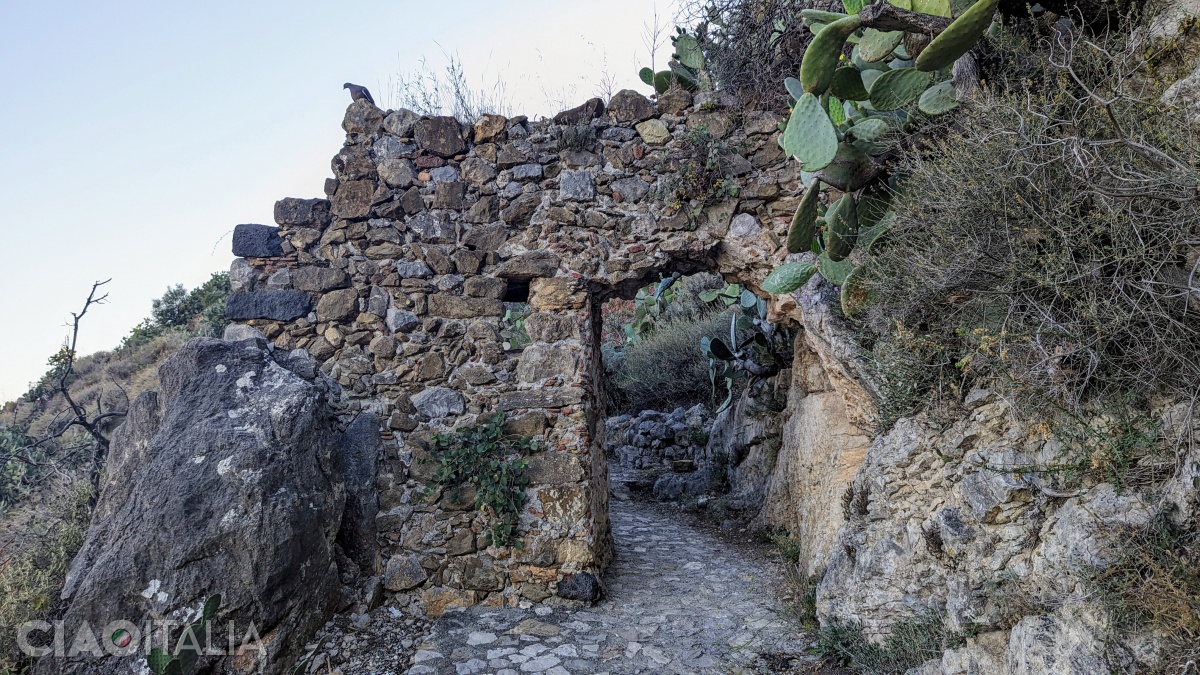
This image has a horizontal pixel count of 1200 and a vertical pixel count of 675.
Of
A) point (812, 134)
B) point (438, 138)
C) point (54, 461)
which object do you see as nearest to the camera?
point (812, 134)

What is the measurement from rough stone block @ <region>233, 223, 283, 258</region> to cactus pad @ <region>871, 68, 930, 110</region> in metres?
3.78

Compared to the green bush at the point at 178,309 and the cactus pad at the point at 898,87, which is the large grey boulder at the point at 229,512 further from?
the green bush at the point at 178,309

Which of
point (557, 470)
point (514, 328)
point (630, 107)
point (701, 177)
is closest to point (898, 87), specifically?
point (701, 177)

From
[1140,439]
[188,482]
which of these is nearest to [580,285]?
[188,482]

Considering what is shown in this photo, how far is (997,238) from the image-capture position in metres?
2.67

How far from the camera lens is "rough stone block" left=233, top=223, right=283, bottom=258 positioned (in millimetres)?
4516

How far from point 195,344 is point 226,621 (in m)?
1.63

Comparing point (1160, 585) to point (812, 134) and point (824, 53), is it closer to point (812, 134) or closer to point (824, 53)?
point (812, 134)

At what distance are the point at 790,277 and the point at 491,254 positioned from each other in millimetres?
1966

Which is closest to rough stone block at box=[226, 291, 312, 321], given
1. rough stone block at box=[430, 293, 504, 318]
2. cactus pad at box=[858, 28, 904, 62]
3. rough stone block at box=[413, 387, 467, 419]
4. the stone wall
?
the stone wall

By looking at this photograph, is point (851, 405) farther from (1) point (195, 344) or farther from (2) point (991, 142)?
(1) point (195, 344)

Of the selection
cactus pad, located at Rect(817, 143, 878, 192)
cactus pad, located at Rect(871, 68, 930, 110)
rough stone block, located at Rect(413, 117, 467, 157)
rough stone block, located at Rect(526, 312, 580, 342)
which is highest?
rough stone block, located at Rect(413, 117, 467, 157)

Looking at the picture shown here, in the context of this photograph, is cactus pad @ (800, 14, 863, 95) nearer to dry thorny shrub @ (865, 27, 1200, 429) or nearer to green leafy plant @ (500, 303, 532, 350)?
dry thorny shrub @ (865, 27, 1200, 429)

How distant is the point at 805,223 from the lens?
12.0 ft
